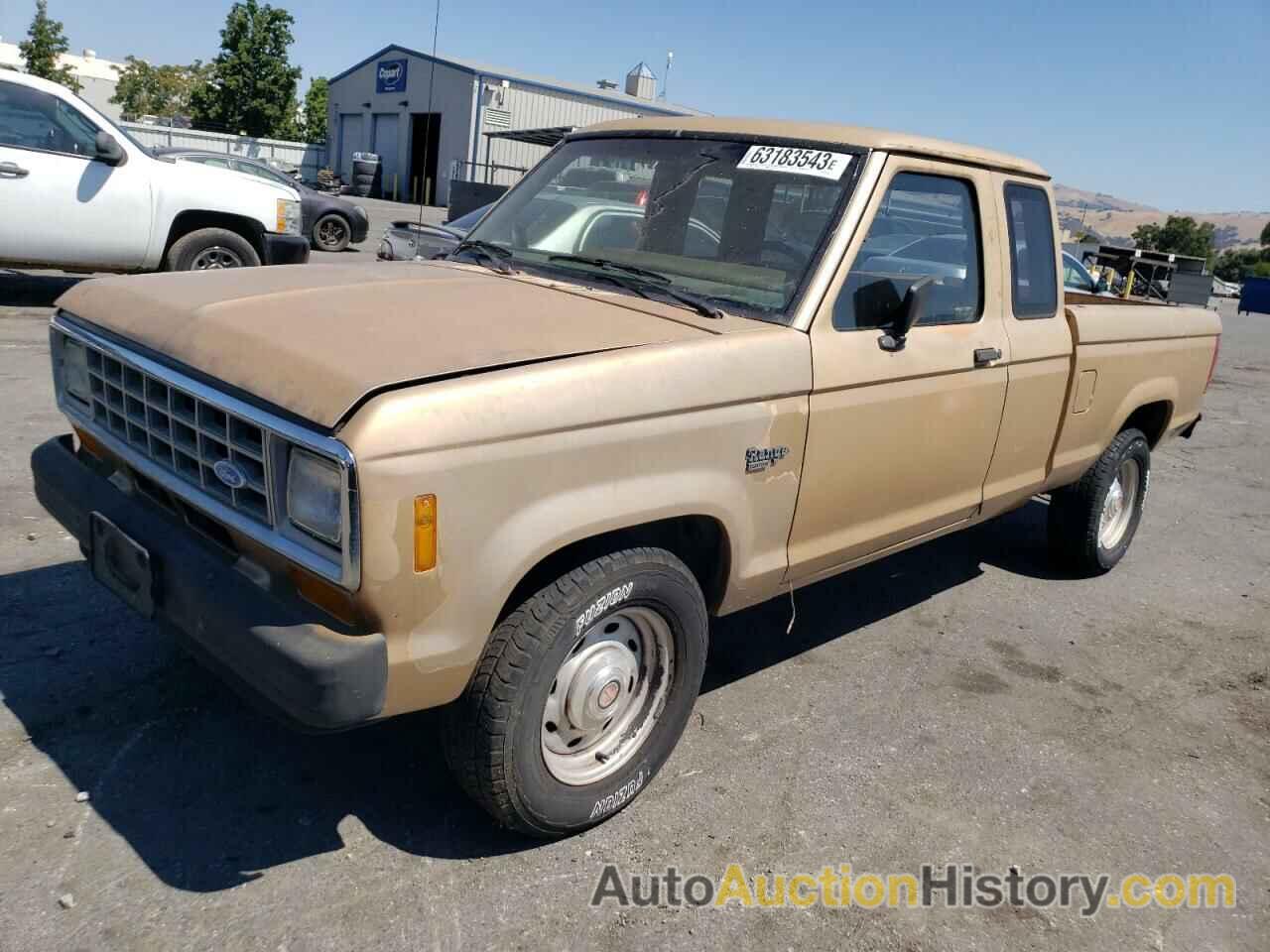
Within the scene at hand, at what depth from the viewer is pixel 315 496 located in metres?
2.35

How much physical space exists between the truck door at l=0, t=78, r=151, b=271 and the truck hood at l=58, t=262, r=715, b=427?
640 cm

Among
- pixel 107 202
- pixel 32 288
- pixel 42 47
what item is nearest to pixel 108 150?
pixel 107 202

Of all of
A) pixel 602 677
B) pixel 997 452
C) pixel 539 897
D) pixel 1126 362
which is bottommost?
pixel 539 897

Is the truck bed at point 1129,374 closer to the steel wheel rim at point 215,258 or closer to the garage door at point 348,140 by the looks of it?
the steel wheel rim at point 215,258

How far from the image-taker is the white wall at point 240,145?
36094 millimetres

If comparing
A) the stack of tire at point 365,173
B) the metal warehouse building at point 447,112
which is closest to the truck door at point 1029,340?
the metal warehouse building at point 447,112

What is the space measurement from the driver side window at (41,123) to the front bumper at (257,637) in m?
7.23

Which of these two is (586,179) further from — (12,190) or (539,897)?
(12,190)

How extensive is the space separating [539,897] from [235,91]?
166 ft

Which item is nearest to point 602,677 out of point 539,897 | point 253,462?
point 539,897

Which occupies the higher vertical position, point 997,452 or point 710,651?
point 997,452

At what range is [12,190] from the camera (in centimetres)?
850

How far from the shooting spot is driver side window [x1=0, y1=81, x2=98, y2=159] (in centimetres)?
847

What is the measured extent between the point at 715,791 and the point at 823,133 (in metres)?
2.30
